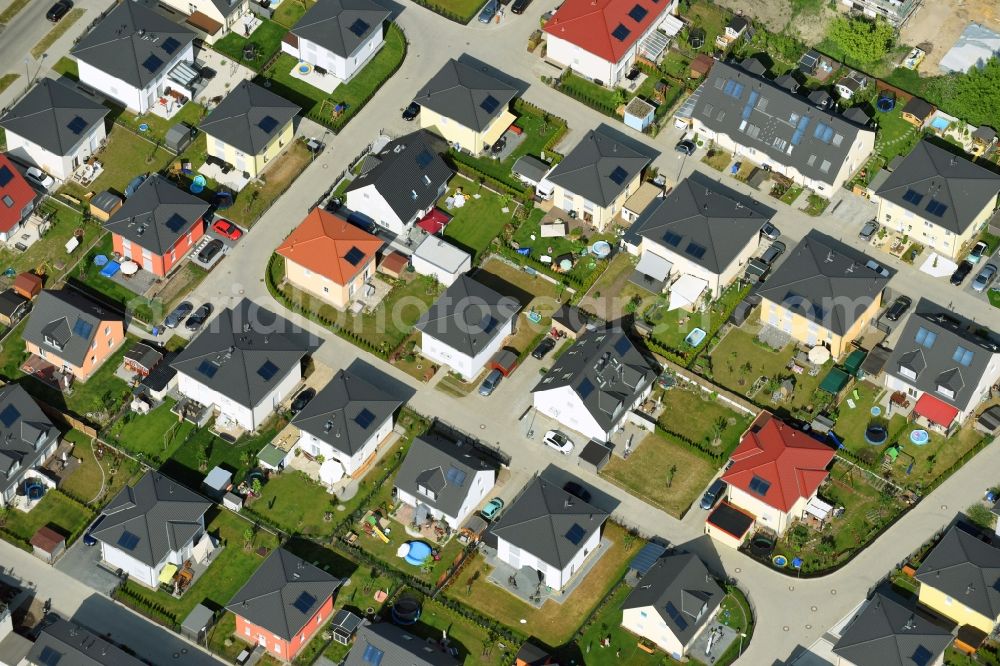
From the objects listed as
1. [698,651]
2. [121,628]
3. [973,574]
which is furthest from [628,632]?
[121,628]

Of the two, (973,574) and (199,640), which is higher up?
(973,574)

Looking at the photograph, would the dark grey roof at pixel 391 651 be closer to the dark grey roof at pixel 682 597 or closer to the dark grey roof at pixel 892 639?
the dark grey roof at pixel 682 597

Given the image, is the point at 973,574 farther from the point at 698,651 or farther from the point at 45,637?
the point at 45,637

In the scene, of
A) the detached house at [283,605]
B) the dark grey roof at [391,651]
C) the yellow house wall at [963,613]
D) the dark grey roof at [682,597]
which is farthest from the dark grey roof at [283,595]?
the yellow house wall at [963,613]

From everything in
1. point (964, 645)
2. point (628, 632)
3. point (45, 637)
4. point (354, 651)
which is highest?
point (964, 645)

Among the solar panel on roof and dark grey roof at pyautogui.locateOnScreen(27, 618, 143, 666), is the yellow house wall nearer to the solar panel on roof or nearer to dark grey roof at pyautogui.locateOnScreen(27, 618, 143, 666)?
the solar panel on roof

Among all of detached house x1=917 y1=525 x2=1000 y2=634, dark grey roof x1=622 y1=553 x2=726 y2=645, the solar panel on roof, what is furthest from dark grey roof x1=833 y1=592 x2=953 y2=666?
the solar panel on roof

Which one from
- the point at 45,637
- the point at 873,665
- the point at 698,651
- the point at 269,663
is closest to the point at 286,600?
the point at 269,663

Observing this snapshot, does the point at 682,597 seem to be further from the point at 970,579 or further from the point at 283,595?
the point at 283,595
